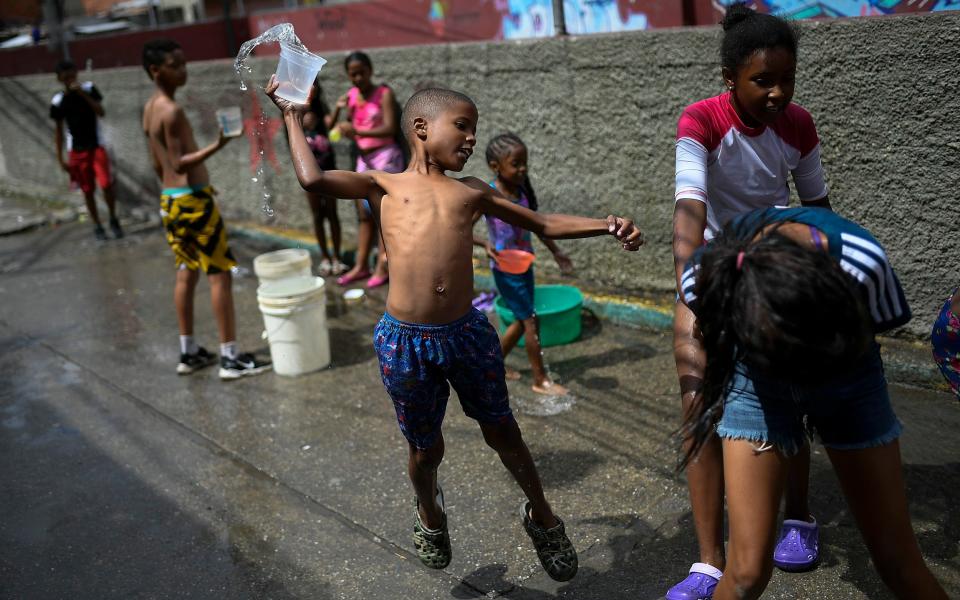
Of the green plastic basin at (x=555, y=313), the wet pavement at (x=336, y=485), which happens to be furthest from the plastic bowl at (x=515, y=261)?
the wet pavement at (x=336, y=485)

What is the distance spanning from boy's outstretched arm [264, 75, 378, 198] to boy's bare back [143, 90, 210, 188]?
258cm

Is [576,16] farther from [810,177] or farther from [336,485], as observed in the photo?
[336,485]

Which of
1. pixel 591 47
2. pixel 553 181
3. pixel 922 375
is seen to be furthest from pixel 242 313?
pixel 922 375

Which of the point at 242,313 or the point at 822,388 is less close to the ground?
the point at 822,388

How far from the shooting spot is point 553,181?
649cm

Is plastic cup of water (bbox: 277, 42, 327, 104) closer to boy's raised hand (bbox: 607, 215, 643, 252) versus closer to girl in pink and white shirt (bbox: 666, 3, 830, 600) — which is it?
boy's raised hand (bbox: 607, 215, 643, 252)

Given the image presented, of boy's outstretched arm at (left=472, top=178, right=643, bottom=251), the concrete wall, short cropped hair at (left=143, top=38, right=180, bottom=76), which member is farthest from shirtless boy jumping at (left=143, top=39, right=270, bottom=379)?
boy's outstretched arm at (left=472, top=178, right=643, bottom=251)

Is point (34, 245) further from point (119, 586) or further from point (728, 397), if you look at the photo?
point (728, 397)

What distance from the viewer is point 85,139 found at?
10.1 metres

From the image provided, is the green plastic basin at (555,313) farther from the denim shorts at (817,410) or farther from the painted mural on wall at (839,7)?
the denim shorts at (817,410)

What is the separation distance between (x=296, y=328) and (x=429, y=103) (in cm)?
283

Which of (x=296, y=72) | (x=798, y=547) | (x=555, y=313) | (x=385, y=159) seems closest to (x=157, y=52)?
(x=385, y=159)

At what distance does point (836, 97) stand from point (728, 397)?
10.0ft

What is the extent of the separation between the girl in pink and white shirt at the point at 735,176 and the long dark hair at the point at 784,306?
562 millimetres
